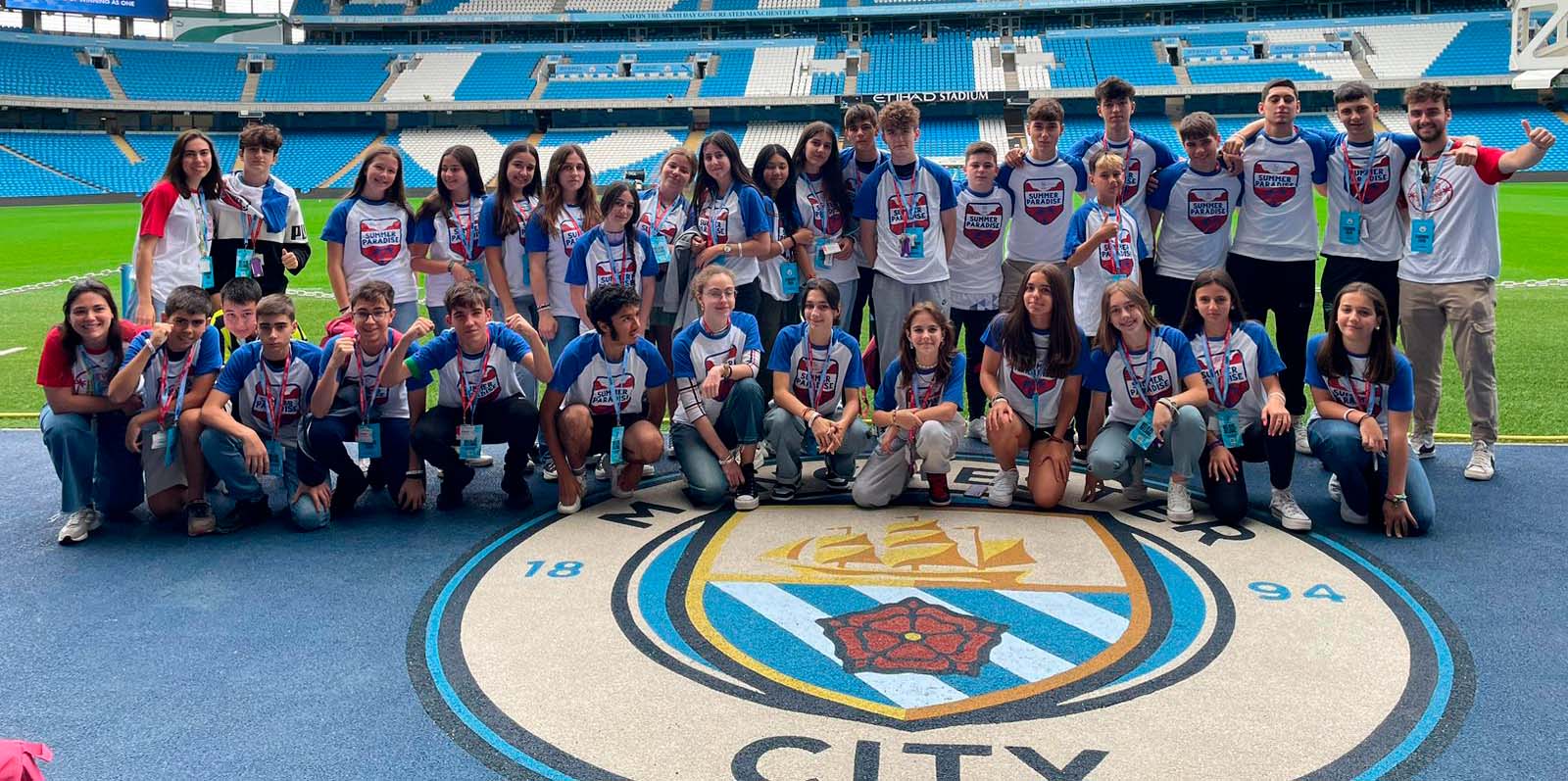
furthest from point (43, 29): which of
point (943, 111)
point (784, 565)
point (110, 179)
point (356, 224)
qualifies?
point (784, 565)

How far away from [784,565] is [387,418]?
229 centimetres

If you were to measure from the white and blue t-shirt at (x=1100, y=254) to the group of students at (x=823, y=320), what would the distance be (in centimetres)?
2

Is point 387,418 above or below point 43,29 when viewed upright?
below

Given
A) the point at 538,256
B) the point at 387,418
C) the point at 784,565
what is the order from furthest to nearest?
the point at 538,256
the point at 387,418
the point at 784,565

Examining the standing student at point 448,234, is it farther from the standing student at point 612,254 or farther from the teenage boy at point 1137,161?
the teenage boy at point 1137,161

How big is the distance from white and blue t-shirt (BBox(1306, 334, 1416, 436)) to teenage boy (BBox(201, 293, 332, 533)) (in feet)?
16.2

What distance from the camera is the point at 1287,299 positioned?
6.41 metres

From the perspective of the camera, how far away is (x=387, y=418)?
5.59 metres

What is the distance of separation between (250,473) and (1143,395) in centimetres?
441

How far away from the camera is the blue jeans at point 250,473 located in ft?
17.0

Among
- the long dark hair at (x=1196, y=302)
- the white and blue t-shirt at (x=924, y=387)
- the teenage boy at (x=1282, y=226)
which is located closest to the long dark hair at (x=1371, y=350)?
the long dark hair at (x=1196, y=302)

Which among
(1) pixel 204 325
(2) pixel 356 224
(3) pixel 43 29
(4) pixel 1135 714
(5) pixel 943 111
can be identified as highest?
(3) pixel 43 29

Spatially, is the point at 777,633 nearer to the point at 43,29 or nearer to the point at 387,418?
the point at 387,418

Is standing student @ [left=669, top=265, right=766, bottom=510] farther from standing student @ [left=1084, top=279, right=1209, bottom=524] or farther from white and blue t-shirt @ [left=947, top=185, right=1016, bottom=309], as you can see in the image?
standing student @ [left=1084, top=279, right=1209, bottom=524]
